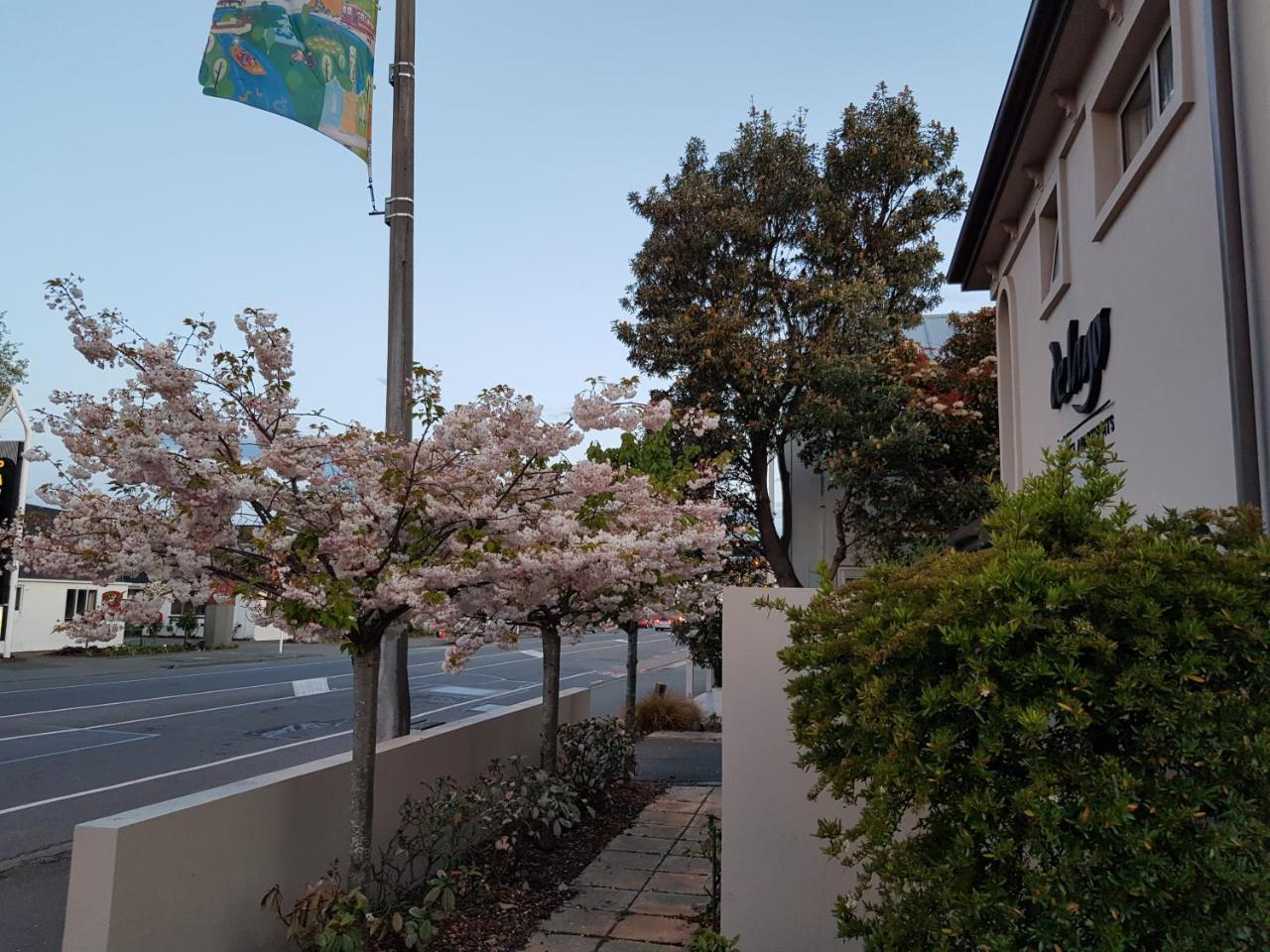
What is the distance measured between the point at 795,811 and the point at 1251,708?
2.99m

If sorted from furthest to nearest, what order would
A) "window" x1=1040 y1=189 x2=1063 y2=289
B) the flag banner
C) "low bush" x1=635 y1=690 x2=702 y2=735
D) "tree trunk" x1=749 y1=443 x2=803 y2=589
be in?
1. "tree trunk" x1=749 y1=443 x2=803 y2=589
2. "low bush" x1=635 y1=690 x2=702 y2=735
3. "window" x1=1040 y1=189 x2=1063 y2=289
4. the flag banner

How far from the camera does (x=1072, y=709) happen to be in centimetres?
296

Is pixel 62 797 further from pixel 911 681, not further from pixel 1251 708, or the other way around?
pixel 1251 708

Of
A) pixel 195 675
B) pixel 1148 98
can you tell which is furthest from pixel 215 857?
pixel 195 675

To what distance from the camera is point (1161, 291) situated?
5320 mm

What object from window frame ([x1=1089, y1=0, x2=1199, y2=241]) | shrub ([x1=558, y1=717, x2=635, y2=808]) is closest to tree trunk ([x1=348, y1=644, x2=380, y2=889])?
shrub ([x1=558, y1=717, x2=635, y2=808])

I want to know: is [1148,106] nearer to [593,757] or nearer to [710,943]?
[710,943]

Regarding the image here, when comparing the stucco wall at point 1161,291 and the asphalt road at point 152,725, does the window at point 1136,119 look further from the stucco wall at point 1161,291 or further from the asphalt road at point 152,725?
the asphalt road at point 152,725

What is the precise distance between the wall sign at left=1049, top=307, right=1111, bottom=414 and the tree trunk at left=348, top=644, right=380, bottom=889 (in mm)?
4907

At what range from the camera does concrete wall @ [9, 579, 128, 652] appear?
101 ft

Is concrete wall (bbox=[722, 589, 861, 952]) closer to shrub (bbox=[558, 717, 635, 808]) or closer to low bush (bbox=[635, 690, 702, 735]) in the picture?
shrub (bbox=[558, 717, 635, 808])

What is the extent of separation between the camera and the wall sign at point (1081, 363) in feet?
20.7

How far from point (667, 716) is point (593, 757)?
5.95 m

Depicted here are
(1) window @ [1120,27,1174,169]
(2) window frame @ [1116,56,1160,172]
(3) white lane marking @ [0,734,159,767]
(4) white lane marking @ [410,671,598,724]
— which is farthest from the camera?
(4) white lane marking @ [410,671,598,724]
